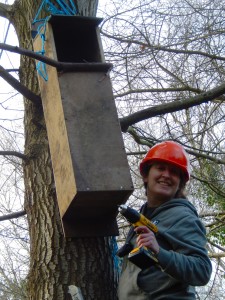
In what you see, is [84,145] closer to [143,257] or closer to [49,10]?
[143,257]

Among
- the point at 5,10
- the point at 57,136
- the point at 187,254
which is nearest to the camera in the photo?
the point at 187,254

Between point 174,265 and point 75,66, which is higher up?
point 75,66

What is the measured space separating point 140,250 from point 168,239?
217mm

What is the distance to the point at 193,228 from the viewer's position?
2.50 meters

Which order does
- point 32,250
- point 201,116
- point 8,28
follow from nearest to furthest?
point 32,250, point 8,28, point 201,116

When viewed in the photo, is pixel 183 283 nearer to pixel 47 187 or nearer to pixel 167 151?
pixel 167 151

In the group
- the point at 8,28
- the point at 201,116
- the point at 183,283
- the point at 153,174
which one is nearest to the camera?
the point at 183,283

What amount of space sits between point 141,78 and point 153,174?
8.39 feet

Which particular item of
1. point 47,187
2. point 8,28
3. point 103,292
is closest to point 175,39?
point 8,28

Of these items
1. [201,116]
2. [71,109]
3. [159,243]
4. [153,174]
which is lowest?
[159,243]

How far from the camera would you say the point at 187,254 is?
7.88 feet

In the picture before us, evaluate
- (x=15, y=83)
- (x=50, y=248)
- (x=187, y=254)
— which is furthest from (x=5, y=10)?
(x=187, y=254)

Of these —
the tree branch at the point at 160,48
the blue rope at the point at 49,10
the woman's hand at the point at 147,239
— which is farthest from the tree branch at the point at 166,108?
the tree branch at the point at 160,48

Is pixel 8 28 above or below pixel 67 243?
above
